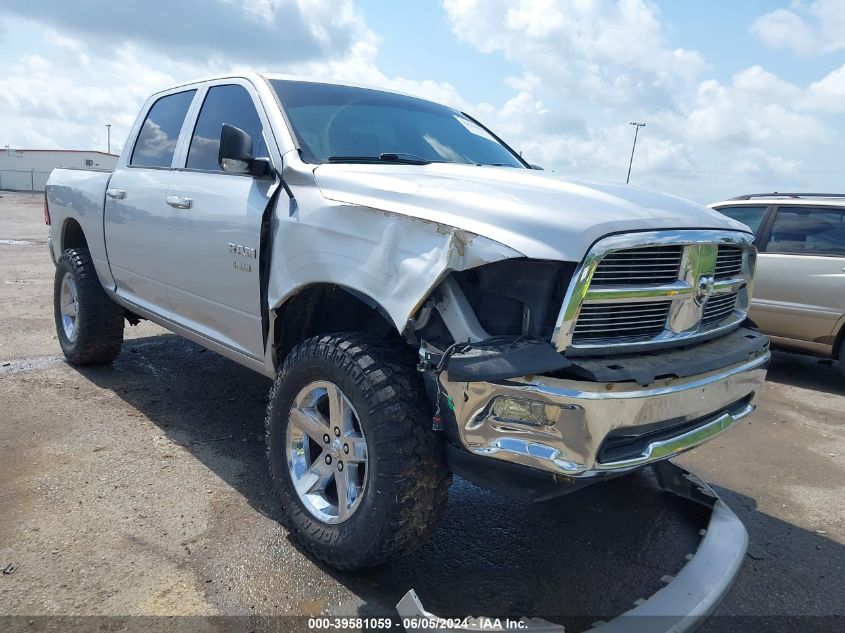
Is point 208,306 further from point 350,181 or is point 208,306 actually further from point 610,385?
point 610,385

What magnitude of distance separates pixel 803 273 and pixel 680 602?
4990mm

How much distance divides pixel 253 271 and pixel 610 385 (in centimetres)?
176

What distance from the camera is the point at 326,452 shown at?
269 cm

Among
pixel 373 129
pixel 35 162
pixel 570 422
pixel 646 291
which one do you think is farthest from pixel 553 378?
pixel 35 162

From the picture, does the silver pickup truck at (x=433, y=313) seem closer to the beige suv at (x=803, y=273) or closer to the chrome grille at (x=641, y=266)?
the chrome grille at (x=641, y=266)

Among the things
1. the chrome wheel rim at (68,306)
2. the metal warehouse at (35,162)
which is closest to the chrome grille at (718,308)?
the chrome wheel rim at (68,306)

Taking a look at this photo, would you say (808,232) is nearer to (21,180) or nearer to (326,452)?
(326,452)

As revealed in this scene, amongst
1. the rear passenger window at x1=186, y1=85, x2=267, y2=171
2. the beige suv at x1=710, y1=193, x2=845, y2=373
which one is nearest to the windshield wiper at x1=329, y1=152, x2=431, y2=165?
the rear passenger window at x1=186, y1=85, x2=267, y2=171

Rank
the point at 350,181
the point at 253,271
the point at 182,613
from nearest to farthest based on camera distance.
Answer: the point at 182,613, the point at 350,181, the point at 253,271

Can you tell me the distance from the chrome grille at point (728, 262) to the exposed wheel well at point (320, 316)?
55.0 inches

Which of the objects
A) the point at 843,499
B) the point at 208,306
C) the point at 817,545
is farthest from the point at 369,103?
the point at 843,499

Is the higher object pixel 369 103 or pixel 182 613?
pixel 369 103

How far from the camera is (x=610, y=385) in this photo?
6.82 ft

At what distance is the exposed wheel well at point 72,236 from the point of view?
17.3 feet
